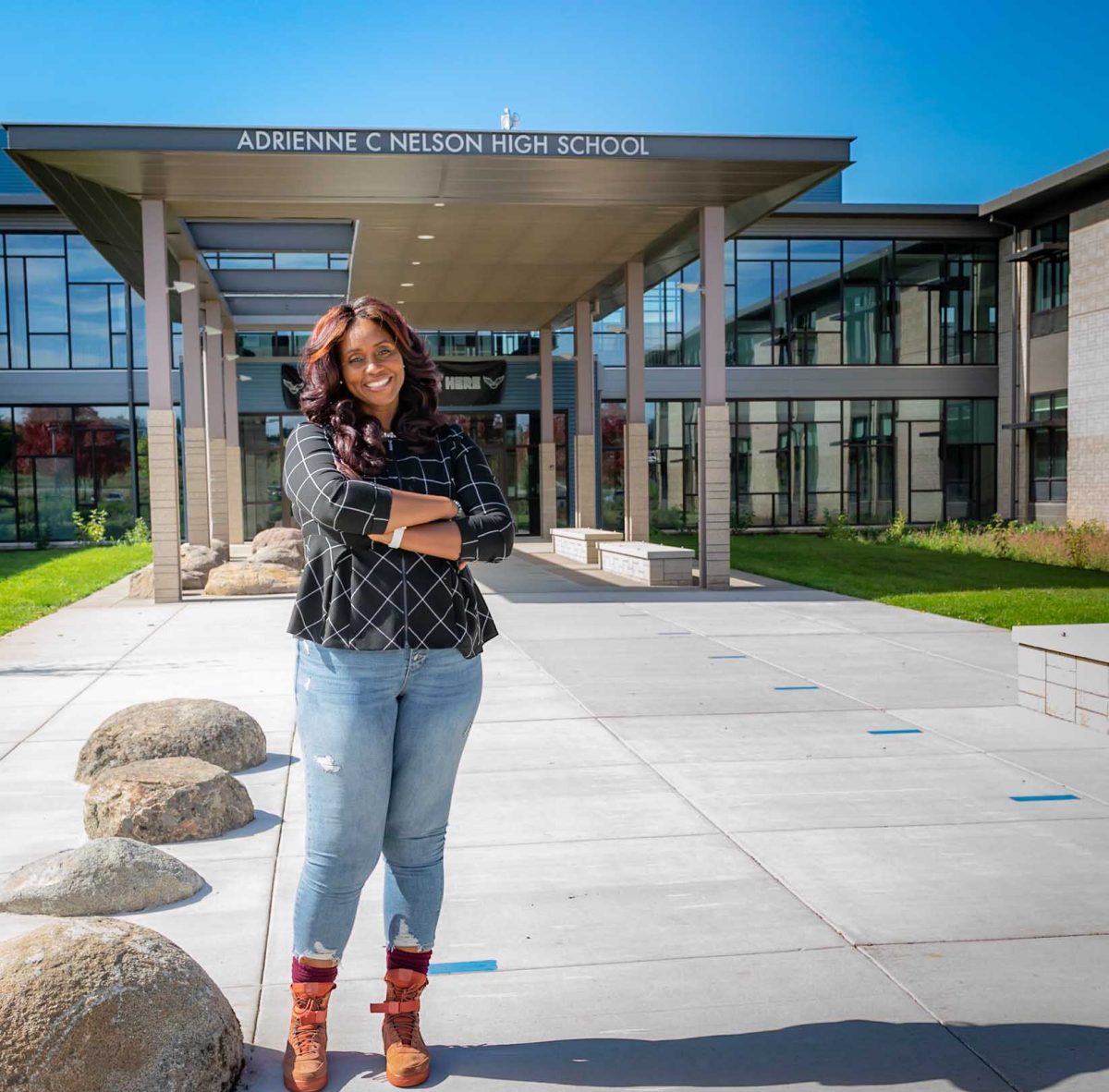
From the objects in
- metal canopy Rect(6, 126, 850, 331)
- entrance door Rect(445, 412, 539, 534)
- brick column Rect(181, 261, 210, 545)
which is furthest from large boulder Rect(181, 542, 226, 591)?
entrance door Rect(445, 412, 539, 534)

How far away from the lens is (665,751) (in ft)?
25.2

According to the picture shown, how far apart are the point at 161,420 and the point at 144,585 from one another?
2649mm

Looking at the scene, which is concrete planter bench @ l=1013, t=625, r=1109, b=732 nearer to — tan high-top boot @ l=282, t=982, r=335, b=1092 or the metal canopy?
tan high-top boot @ l=282, t=982, r=335, b=1092

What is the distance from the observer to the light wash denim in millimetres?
3348

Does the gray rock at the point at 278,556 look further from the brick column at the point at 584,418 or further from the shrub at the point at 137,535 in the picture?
the shrub at the point at 137,535

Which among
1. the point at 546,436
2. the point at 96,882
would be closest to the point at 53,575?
the point at 546,436

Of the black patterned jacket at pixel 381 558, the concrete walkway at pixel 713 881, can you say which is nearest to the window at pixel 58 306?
the concrete walkway at pixel 713 881

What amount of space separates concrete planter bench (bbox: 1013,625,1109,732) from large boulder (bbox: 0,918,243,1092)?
625 cm

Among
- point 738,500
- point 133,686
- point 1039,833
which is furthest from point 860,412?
point 1039,833

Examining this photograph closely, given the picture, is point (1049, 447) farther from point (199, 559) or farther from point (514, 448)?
point (199, 559)

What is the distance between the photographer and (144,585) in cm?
1906

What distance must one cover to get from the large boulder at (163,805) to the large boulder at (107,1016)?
2.45m

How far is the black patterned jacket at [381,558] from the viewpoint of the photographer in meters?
3.32

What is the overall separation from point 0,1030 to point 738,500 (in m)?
36.0
